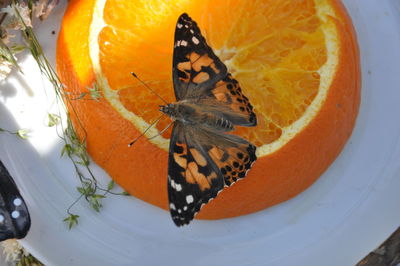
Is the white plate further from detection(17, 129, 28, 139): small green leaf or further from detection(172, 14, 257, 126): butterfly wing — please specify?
detection(172, 14, 257, 126): butterfly wing

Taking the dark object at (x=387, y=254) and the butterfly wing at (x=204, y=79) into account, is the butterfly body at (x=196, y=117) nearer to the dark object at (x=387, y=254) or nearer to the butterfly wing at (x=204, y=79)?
the butterfly wing at (x=204, y=79)

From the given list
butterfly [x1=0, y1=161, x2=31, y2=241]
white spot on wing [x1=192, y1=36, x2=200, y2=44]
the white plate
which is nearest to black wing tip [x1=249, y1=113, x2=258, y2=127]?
white spot on wing [x1=192, y1=36, x2=200, y2=44]

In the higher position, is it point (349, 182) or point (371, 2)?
point (371, 2)

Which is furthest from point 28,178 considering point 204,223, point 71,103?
point 204,223

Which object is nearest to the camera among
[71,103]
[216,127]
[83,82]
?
[216,127]

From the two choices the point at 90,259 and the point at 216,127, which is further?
the point at 90,259

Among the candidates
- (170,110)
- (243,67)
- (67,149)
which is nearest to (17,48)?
(67,149)

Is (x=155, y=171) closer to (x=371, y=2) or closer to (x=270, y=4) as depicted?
(x=270, y=4)
